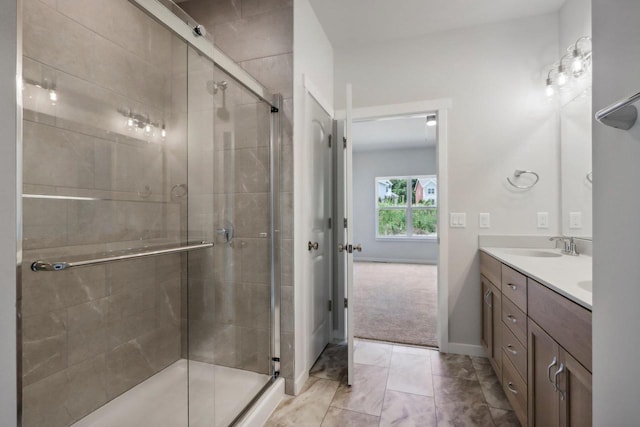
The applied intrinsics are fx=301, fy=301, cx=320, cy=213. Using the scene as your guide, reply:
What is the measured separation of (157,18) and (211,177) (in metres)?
0.73

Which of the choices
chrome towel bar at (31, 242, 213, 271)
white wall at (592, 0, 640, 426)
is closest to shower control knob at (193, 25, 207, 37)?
chrome towel bar at (31, 242, 213, 271)

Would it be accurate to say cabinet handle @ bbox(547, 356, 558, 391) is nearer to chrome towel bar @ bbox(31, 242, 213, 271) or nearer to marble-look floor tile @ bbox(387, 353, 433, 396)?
marble-look floor tile @ bbox(387, 353, 433, 396)

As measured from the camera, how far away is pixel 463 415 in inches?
67.5

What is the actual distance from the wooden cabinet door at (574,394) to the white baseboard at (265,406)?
1.36 meters

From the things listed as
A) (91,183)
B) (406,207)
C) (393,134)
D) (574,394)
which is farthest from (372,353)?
(406,207)

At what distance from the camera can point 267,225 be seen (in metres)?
1.94

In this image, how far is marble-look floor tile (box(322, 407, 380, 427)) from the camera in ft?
5.41

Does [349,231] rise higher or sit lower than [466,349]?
higher

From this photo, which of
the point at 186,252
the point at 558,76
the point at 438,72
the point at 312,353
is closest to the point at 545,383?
the point at 312,353

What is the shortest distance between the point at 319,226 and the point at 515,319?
1.42m

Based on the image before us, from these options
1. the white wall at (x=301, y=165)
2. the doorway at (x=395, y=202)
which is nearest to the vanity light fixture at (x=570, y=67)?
the white wall at (x=301, y=165)

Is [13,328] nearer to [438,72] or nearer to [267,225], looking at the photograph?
[267,225]

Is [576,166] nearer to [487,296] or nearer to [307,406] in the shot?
[487,296]

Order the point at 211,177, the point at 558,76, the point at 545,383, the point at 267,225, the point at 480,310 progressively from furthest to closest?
1. the point at 480,310
2. the point at 558,76
3. the point at 267,225
4. the point at 211,177
5. the point at 545,383
